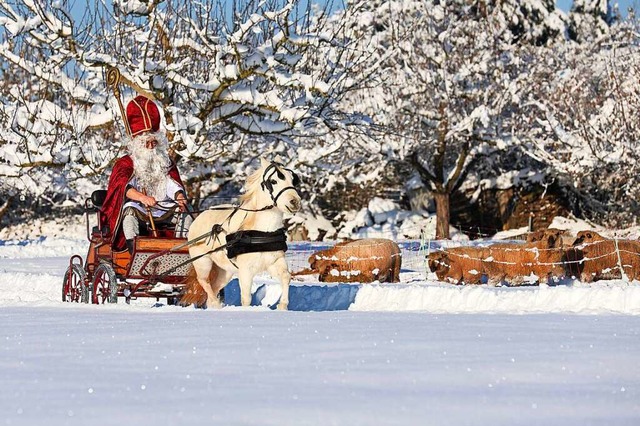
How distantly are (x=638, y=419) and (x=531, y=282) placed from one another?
1145 centimetres

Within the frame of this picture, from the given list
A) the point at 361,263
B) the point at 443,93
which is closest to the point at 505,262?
the point at 361,263

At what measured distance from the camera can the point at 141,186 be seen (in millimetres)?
10836

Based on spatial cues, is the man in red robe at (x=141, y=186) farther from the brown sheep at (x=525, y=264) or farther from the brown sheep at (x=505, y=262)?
the brown sheep at (x=525, y=264)

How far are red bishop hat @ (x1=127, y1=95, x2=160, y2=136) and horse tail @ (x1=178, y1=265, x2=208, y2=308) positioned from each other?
5.96ft

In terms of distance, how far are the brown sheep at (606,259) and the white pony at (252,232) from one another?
6841 millimetres

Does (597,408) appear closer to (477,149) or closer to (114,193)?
(114,193)

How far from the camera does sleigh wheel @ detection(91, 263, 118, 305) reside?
1002cm

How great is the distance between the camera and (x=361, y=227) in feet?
103

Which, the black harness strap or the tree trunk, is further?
the tree trunk

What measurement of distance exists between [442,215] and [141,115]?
748 inches

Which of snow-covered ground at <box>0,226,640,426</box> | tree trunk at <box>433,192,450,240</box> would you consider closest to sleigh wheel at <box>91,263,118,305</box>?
snow-covered ground at <box>0,226,640,426</box>

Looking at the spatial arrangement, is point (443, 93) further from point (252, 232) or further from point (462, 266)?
point (252, 232)

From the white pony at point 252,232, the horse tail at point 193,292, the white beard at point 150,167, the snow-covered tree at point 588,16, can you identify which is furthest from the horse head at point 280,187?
the snow-covered tree at point 588,16

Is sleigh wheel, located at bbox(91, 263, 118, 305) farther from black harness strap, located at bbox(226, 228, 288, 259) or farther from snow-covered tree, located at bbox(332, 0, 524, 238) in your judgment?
snow-covered tree, located at bbox(332, 0, 524, 238)
